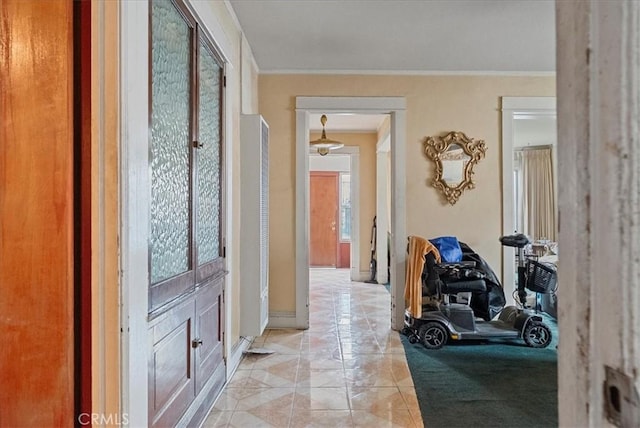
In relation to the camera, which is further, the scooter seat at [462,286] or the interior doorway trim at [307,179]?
the interior doorway trim at [307,179]

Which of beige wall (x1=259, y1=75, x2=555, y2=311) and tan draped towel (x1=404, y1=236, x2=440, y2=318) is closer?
tan draped towel (x1=404, y1=236, x2=440, y2=318)

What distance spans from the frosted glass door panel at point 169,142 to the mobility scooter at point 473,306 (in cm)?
229

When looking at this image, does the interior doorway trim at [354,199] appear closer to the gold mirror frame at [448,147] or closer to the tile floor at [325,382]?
the tile floor at [325,382]

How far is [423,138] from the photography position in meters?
4.02

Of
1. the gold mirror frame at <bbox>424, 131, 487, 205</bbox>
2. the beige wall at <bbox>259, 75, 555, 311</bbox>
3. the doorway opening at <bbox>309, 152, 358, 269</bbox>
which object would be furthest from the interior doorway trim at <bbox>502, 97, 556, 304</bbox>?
the doorway opening at <bbox>309, 152, 358, 269</bbox>

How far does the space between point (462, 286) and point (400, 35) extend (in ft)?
7.24

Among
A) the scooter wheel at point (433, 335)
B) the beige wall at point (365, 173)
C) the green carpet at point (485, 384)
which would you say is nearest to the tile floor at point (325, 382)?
the green carpet at point (485, 384)

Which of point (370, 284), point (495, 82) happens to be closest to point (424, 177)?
point (495, 82)

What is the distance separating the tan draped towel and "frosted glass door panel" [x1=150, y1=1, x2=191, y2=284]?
7.14ft

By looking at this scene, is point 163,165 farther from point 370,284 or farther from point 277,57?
point 370,284

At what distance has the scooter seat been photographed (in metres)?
3.47

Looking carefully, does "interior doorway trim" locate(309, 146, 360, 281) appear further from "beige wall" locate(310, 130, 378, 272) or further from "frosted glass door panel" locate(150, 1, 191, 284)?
"frosted glass door panel" locate(150, 1, 191, 284)

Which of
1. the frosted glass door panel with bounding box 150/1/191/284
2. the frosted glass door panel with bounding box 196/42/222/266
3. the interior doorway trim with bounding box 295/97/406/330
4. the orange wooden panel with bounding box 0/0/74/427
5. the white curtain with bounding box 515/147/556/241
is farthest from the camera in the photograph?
the white curtain with bounding box 515/147/556/241

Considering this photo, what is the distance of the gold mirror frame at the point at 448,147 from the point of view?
399 cm
